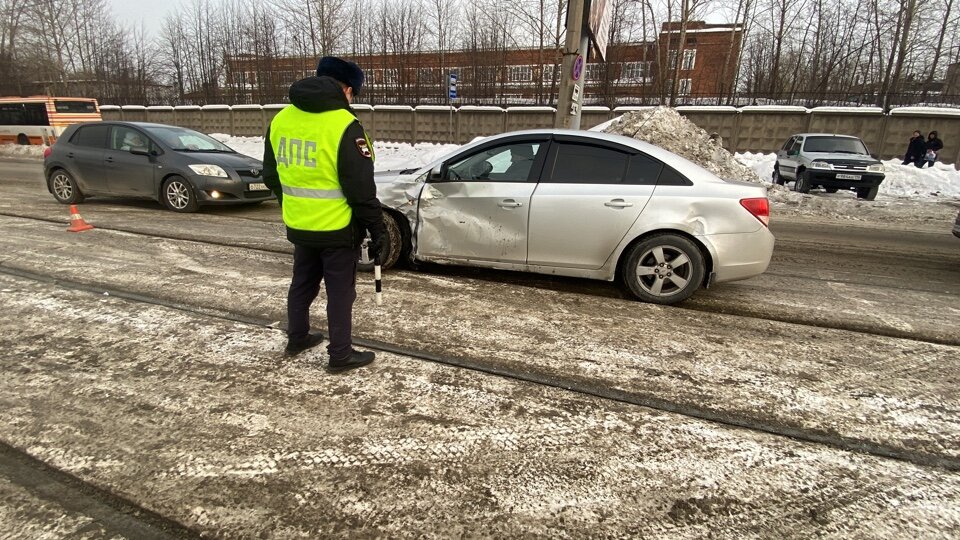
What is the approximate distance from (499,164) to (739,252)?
2.35m

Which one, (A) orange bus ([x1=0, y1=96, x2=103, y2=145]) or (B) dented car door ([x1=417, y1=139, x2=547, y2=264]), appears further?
(A) orange bus ([x1=0, y1=96, x2=103, y2=145])

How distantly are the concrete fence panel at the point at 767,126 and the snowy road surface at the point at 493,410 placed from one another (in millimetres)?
18865

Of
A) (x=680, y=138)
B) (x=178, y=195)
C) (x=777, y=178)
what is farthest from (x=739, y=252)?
(x=777, y=178)

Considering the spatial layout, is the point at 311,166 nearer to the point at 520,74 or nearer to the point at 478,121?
the point at 478,121

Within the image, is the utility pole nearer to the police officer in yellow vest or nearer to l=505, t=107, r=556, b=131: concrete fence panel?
the police officer in yellow vest

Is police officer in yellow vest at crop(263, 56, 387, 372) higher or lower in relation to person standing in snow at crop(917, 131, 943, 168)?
lower

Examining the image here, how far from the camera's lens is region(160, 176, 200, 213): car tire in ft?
27.0

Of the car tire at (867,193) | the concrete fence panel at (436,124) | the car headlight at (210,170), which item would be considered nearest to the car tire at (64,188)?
the car headlight at (210,170)

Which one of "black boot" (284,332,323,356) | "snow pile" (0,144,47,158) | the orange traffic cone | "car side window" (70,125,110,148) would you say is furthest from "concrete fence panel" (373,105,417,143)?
"black boot" (284,332,323,356)

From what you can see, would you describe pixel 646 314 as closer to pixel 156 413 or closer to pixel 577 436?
pixel 577 436

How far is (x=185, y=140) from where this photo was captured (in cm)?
882

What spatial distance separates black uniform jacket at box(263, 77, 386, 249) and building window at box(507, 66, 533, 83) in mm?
31954

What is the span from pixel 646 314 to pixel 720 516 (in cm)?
233

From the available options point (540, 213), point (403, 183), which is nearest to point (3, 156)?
point (403, 183)
